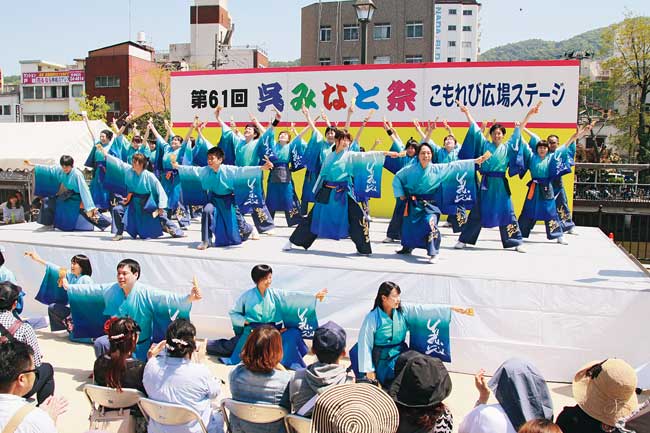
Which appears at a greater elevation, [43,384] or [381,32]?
[381,32]

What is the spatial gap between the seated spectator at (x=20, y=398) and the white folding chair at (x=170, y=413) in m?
0.50

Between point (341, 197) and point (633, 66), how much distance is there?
22.3 m

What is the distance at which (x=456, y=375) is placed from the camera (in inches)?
216

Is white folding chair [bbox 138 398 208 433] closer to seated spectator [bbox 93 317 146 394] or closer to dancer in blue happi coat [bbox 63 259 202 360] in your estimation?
seated spectator [bbox 93 317 146 394]

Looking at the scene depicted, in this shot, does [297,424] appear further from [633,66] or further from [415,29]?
[415,29]

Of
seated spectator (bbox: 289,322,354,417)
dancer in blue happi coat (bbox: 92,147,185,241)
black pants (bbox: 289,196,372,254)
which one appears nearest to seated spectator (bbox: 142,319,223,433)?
seated spectator (bbox: 289,322,354,417)

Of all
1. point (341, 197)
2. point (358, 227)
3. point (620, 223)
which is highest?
point (341, 197)

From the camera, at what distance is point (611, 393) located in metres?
2.52

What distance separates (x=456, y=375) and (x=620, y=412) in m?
3.02

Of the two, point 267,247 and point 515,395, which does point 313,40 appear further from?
point 515,395

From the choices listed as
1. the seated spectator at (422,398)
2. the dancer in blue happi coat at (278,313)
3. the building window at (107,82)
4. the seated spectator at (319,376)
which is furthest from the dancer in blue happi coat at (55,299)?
the building window at (107,82)

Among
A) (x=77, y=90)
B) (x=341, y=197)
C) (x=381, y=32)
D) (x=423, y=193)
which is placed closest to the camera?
(x=423, y=193)

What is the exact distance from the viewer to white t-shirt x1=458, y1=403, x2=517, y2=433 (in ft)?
8.71

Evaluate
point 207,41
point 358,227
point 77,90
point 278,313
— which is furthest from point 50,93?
point 278,313
